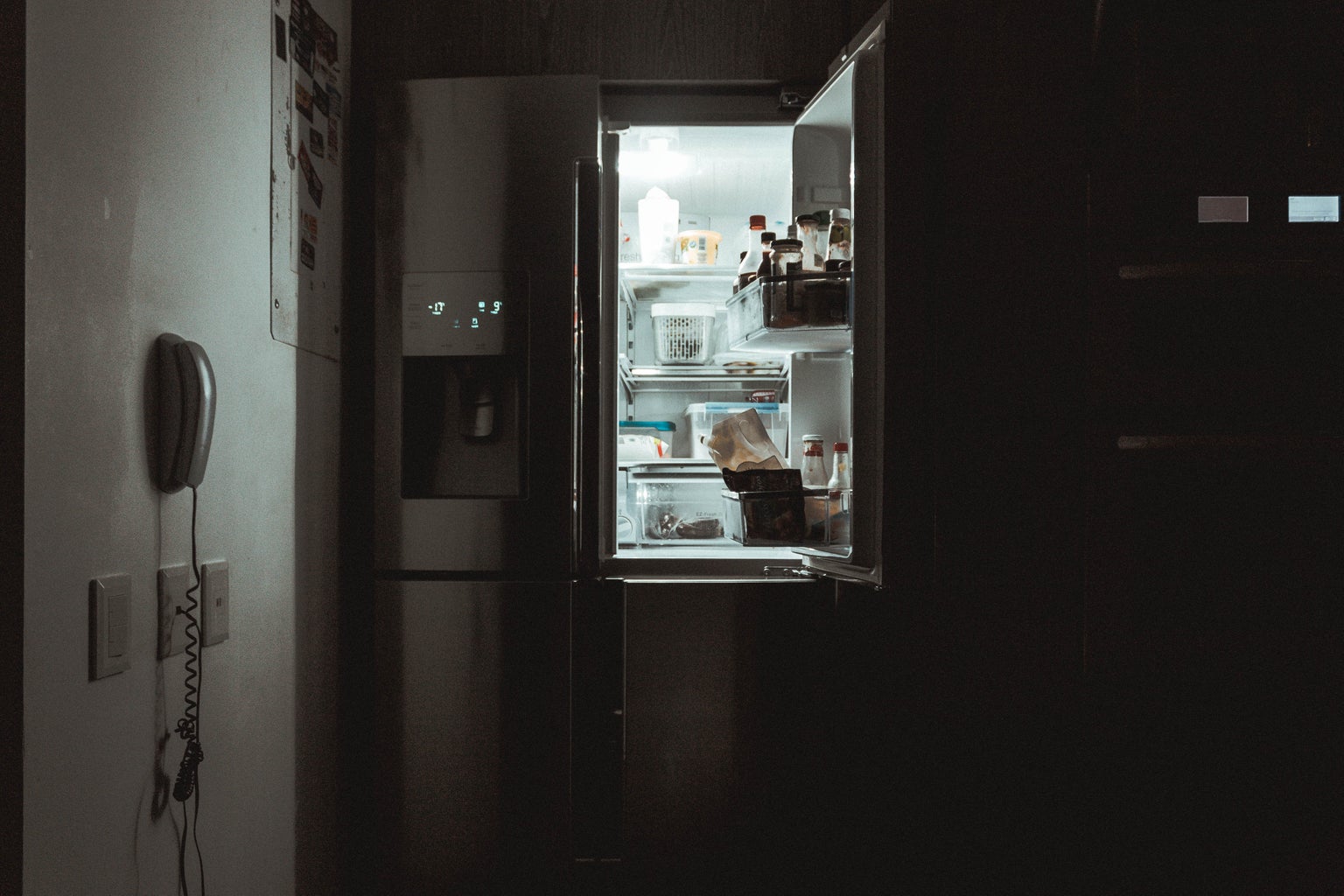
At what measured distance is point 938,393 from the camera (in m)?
1.69

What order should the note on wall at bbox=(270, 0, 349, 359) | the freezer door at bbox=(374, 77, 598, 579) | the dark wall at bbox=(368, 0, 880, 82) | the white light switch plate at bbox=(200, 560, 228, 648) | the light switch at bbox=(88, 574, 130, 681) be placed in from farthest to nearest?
the dark wall at bbox=(368, 0, 880, 82)
the freezer door at bbox=(374, 77, 598, 579)
the note on wall at bbox=(270, 0, 349, 359)
the white light switch plate at bbox=(200, 560, 228, 648)
the light switch at bbox=(88, 574, 130, 681)

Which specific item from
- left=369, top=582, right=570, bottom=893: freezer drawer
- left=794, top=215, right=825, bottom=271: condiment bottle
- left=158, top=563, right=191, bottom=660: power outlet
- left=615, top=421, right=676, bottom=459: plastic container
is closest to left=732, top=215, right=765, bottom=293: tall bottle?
left=794, top=215, right=825, bottom=271: condiment bottle

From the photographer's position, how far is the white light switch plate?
3.97 ft

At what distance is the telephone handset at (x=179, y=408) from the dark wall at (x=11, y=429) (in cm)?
21

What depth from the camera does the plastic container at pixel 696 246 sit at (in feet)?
6.45

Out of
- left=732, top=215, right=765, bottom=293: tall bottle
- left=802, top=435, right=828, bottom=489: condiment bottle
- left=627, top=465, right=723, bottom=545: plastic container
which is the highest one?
left=732, top=215, right=765, bottom=293: tall bottle

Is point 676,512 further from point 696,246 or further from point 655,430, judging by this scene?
point 696,246

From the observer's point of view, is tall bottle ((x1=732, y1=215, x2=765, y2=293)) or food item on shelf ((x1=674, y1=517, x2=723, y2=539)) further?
food item on shelf ((x1=674, y1=517, x2=723, y2=539))

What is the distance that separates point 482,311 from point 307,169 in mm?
424

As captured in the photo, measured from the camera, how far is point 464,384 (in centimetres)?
171

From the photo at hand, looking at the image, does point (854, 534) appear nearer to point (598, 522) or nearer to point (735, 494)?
point (735, 494)

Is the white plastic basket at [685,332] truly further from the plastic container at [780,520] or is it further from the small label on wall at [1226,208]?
the small label on wall at [1226,208]

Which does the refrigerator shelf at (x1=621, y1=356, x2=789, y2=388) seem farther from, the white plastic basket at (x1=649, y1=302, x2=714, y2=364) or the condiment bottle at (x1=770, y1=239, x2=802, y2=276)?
the condiment bottle at (x1=770, y1=239, x2=802, y2=276)

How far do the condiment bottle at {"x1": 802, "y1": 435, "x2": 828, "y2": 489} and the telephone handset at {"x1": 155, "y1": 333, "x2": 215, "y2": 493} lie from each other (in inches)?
44.8
